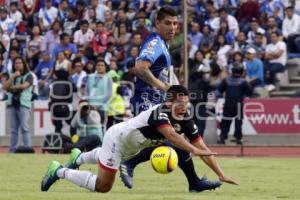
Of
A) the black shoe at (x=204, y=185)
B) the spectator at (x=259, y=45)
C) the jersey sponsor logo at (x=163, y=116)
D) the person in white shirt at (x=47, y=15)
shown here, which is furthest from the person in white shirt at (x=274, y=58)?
the jersey sponsor logo at (x=163, y=116)

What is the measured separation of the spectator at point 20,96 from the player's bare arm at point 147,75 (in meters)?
9.62

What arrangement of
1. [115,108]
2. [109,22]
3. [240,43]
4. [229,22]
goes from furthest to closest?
[109,22] → [229,22] → [240,43] → [115,108]

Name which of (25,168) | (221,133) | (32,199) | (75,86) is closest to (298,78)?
(221,133)

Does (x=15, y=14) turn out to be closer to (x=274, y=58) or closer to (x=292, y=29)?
(x=274, y=58)

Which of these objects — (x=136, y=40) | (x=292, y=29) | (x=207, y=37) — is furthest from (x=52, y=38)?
(x=292, y=29)

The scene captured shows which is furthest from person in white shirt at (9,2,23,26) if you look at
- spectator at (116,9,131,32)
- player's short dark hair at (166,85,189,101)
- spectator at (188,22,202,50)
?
player's short dark hair at (166,85,189,101)

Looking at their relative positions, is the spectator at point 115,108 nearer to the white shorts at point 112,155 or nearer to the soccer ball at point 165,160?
the soccer ball at point 165,160

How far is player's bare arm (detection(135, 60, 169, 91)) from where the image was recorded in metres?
12.7

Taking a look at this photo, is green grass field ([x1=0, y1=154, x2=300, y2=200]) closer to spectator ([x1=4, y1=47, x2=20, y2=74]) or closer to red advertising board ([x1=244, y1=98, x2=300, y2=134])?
red advertising board ([x1=244, y1=98, x2=300, y2=134])

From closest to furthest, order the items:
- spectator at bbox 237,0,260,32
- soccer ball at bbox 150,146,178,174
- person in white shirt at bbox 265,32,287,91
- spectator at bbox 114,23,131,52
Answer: soccer ball at bbox 150,146,178,174
person in white shirt at bbox 265,32,287,91
spectator at bbox 114,23,131,52
spectator at bbox 237,0,260,32

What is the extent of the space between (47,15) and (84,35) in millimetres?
1908

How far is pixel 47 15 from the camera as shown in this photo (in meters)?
30.0

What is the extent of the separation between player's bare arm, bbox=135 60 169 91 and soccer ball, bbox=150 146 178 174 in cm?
88

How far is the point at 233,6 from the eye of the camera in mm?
29344
